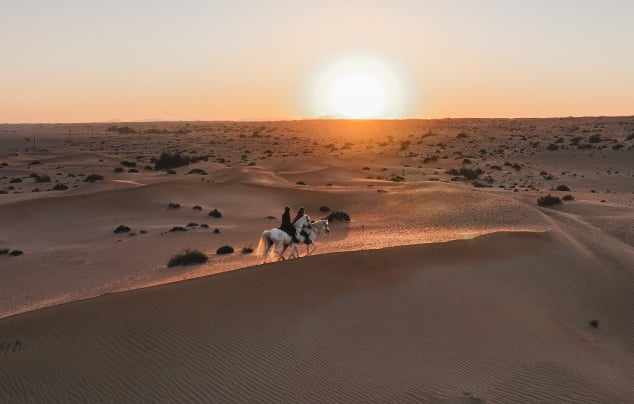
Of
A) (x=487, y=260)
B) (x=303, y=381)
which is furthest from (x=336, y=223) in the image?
(x=303, y=381)

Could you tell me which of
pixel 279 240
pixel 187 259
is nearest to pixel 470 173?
pixel 187 259

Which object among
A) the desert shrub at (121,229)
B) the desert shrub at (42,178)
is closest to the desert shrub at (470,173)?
the desert shrub at (121,229)

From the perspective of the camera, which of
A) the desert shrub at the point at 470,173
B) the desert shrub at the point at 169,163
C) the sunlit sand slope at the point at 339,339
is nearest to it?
the sunlit sand slope at the point at 339,339

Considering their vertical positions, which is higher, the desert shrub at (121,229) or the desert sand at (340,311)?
the desert sand at (340,311)

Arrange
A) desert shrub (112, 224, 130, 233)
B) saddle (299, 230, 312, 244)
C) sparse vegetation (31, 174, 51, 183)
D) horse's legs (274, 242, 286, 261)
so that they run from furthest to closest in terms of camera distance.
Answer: sparse vegetation (31, 174, 51, 183) → desert shrub (112, 224, 130, 233) → saddle (299, 230, 312, 244) → horse's legs (274, 242, 286, 261)

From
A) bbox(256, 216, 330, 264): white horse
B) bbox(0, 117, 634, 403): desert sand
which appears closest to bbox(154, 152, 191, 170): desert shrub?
bbox(0, 117, 634, 403): desert sand

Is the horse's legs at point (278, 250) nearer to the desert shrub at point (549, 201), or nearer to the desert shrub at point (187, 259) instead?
the desert shrub at point (187, 259)

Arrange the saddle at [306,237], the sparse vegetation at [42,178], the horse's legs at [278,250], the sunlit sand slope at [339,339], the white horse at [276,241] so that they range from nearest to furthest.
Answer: the sunlit sand slope at [339,339], the white horse at [276,241], the horse's legs at [278,250], the saddle at [306,237], the sparse vegetation at [42,178]

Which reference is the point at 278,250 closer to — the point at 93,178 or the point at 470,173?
the point at 470,173

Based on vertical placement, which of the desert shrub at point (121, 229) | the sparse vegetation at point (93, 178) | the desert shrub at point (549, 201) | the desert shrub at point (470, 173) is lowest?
the sparse vegetation at point (93, 178)

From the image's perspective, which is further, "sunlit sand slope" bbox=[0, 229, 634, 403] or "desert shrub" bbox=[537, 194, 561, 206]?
"desert shrub" bbox=[537, 194, 561, 206]

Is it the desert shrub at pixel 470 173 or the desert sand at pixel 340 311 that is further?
the desert shrub at pixel 470 173

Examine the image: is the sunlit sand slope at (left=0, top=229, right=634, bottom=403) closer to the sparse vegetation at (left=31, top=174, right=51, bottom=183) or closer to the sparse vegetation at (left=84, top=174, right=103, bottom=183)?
the sparse vegetation at (left=84, top=174, right=103, bottom=183)

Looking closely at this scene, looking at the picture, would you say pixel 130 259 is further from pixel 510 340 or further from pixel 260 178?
pixel 260 178
